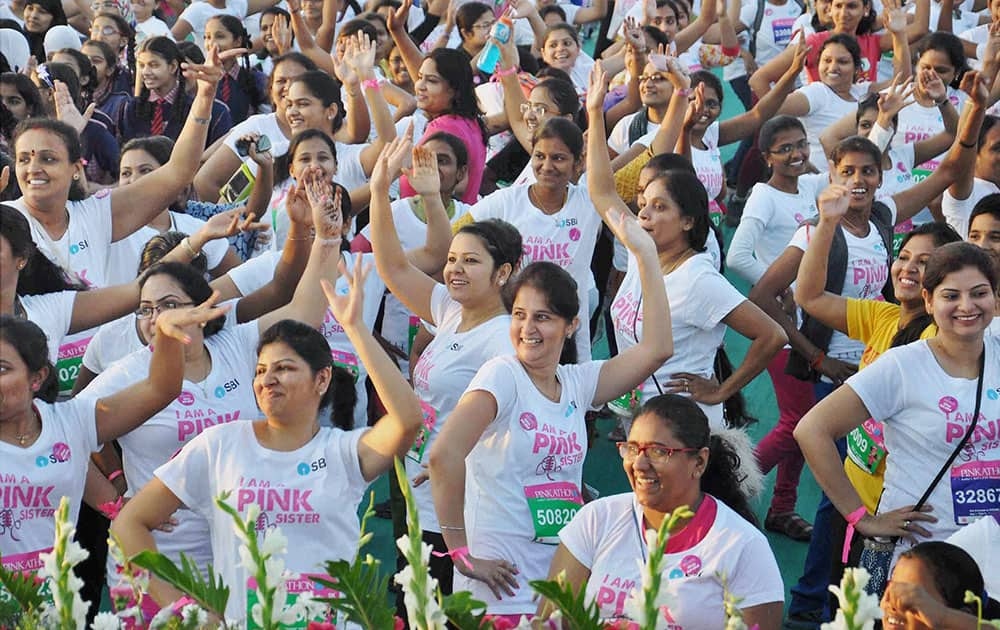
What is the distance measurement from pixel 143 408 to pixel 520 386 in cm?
97

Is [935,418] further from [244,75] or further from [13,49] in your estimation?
[13,49]

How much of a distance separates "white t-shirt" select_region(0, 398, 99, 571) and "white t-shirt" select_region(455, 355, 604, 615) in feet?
3.26

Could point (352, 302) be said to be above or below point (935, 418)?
above

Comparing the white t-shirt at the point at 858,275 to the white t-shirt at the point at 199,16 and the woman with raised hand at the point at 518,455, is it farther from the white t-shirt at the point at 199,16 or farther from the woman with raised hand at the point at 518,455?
the white t-shirt at the point at 199,16

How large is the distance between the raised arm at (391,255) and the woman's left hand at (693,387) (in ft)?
2.75

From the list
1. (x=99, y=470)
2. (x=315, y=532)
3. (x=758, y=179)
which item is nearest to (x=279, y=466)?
(x=315, y=532)

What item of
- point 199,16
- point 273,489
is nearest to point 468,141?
point 273,489

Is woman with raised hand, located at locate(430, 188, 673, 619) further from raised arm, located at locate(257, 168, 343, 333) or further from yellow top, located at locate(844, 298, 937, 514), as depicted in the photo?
yellow top, located at locate(844, 298, 937, 514)

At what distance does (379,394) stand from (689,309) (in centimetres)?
149

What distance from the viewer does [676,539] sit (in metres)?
3.45

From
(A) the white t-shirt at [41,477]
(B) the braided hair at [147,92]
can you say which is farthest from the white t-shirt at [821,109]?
(A) the white t-shirt at [41,477]

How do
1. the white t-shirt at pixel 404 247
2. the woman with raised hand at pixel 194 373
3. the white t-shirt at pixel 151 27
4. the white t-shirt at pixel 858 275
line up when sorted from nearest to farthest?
the woman with raised hand at pixel 194 373, the white t-shirt at pixel 858 275, the white t-shirt at pixel 404 247, the white t-shirt at pixel 151 27

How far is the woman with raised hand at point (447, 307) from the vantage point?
13.9ft

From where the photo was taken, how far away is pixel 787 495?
5613 millimetres
